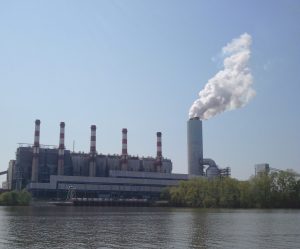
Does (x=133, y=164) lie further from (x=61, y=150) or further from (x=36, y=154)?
(x=36, y=154)

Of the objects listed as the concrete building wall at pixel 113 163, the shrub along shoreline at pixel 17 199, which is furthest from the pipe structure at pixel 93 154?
the shrub along shoreline at pixel 17 199

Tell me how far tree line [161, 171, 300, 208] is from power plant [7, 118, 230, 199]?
80.3ft

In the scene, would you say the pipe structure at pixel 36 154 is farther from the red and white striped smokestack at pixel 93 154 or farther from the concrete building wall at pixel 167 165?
the concrete building wall at pixel 167 165

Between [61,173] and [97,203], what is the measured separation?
15651 millimetres

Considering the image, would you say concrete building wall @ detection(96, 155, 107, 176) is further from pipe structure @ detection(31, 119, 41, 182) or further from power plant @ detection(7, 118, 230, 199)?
pipe structure @ detection(31, 119, 41, 182)

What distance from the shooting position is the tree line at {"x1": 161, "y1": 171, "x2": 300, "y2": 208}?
105m

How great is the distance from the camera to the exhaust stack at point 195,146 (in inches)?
5364

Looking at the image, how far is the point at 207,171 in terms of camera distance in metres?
153

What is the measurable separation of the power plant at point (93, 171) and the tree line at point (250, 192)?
24.5 metres

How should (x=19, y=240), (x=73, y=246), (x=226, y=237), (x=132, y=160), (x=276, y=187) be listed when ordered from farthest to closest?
(x=132, y=160)
(x=276, y=187)
(x=226, y=237)
(x=19, y=240)
(x=73, y=246)

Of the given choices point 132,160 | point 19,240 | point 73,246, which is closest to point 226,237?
point 73,246

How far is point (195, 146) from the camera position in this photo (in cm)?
13912

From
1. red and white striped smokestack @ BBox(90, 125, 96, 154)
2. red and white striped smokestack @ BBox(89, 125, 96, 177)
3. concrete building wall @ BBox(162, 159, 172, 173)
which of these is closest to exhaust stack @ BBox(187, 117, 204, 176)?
red and white striped smokestack @ BBox(90, 125, 96, 154)

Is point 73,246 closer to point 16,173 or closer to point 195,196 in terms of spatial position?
point 195,196
